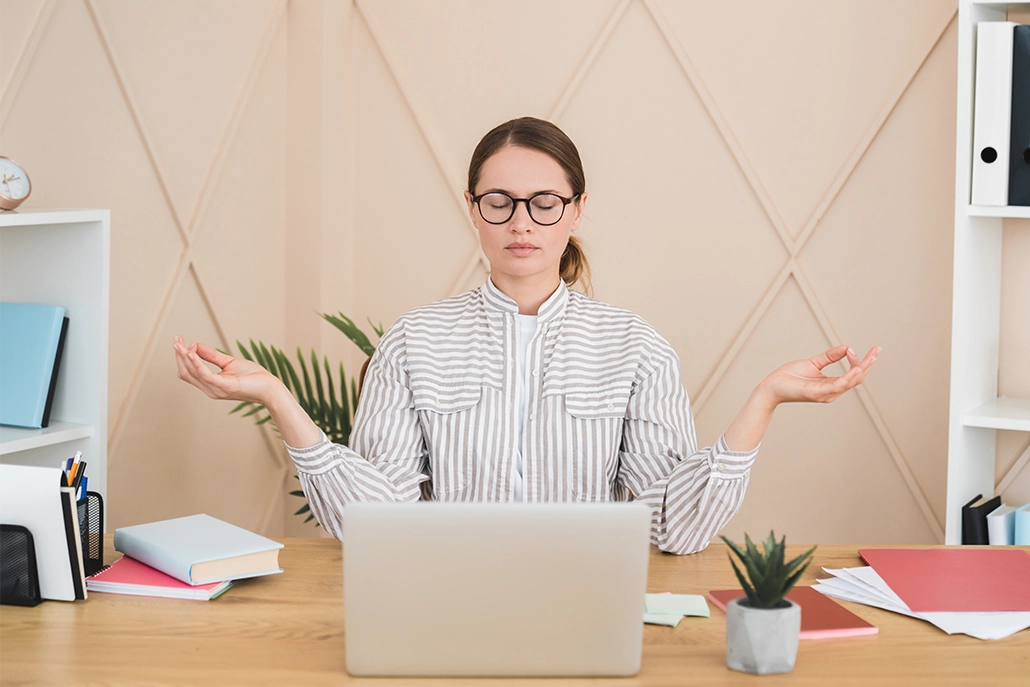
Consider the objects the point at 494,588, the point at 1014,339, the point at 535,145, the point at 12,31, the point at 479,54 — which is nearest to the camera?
the point at 494,588

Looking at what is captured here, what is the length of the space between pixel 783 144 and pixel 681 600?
5.61 feet

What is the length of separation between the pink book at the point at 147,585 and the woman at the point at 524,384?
297mm

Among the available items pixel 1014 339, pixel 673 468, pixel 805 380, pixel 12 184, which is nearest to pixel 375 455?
pixel 673 468

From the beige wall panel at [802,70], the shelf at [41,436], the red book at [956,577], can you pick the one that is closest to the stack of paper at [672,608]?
the red book at [956,577]

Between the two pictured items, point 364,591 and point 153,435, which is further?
point 153,435

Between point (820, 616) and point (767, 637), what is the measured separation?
18cm

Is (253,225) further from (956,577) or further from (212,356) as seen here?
(956,577)

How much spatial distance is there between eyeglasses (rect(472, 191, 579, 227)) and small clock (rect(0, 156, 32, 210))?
80cm

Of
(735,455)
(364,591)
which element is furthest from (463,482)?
(364,591)

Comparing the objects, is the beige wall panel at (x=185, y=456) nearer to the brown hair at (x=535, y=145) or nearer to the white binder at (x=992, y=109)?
the brown hair at (x=535, y=145)

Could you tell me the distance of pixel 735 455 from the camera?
1.42 m

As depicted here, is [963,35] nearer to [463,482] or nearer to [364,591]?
[463,482]

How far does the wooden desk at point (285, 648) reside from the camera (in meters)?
1.05

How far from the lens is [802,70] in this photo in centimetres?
263
